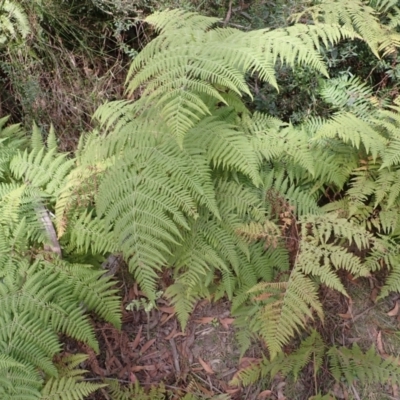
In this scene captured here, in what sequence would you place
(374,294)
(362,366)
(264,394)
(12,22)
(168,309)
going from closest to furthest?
(362,366), (264,394), (374,294), (168,309), (12,22)

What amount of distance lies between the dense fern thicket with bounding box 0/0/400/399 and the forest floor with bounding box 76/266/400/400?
124mm

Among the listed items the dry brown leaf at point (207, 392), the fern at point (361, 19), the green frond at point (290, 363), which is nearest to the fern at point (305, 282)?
the green frond at point (290, 363)

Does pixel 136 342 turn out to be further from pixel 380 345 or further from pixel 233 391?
pixel 380 345

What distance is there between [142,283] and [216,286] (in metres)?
0.73

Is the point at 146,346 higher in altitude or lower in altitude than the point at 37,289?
lower

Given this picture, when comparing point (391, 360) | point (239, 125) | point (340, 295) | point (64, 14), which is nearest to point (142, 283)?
point (239, 125)

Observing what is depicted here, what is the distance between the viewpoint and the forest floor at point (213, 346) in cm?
311

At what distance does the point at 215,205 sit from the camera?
277 centimetres

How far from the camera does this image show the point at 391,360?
2.96 m

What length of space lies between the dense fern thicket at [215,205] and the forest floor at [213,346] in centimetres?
12

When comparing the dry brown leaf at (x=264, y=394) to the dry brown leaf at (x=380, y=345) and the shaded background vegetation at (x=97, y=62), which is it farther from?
the shaded background vegetation at (x=97, y=62)

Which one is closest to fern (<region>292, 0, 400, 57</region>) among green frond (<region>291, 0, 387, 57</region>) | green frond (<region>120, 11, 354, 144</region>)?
green frond (<region>291, 0, 387, 57</region>)

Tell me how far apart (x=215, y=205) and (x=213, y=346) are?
3.90 feet

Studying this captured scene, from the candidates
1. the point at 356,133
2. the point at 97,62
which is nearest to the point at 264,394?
the point at 356,133
